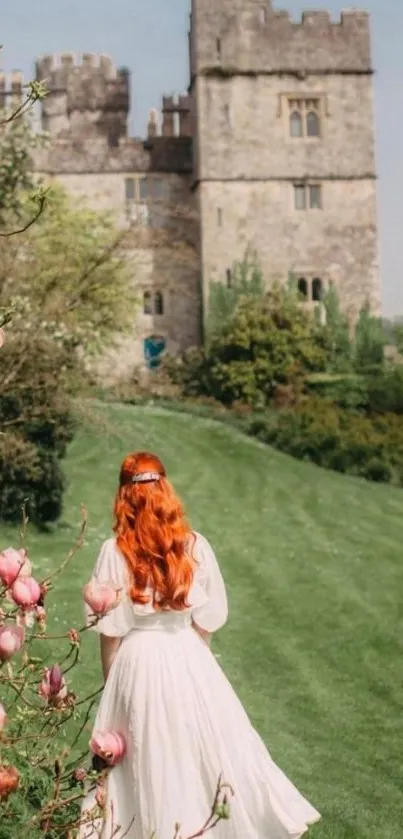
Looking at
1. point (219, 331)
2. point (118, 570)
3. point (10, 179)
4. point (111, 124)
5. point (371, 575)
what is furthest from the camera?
point (111, 124)

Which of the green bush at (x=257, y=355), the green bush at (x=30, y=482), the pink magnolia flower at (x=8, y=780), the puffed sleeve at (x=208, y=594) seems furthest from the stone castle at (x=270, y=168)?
the pink magnolia flower at (x=8, y=780)

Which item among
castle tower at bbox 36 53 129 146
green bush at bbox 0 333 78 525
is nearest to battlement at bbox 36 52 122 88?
castle tower at bbox 36 53 129 146

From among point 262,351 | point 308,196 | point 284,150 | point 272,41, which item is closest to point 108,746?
point 262,351

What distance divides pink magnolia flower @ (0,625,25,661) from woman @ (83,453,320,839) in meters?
1.39

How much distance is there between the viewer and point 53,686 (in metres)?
3.41

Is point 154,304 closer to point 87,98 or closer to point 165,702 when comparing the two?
point 87,98

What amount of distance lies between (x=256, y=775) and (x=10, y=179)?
19.5m

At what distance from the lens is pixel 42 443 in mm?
14727

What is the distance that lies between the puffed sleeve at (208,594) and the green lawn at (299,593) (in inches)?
92.4

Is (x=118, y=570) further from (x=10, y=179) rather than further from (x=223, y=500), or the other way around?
(x=10, y=179)

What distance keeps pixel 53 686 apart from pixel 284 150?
32.2 m

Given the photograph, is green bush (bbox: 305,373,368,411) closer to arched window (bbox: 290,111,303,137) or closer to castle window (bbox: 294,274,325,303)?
castle window (bbox: 294,274,325,303)

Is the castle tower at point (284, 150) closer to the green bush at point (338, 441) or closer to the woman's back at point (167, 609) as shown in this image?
the green bush at point (338, 441)

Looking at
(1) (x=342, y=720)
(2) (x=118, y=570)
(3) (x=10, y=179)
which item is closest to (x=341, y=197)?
(3) (x=10, y=179)
